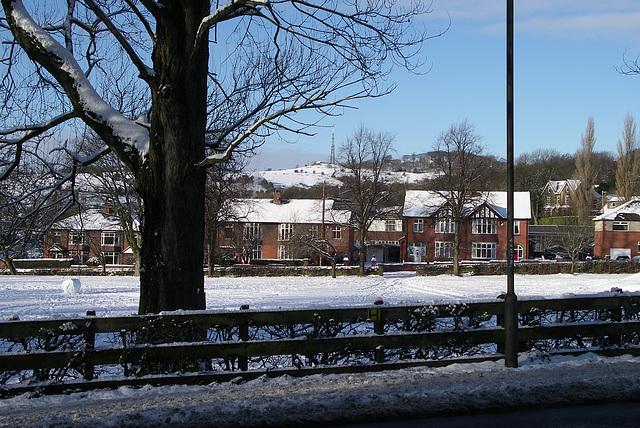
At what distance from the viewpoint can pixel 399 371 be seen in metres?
8.46

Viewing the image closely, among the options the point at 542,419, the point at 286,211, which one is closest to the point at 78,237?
the point at 542,419

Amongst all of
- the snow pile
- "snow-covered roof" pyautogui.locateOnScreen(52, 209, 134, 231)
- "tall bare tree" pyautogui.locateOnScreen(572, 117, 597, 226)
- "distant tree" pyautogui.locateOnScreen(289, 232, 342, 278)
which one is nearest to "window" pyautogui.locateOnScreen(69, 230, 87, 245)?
"snow-covered roof" pyautogui.locateOnScreen(52, 209, 134, 231)

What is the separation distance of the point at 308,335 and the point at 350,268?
4848cm

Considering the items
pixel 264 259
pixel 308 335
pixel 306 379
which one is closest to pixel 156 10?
pixel 308 335

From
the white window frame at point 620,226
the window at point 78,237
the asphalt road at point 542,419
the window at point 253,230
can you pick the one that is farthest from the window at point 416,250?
the asphalt road at point 542,419

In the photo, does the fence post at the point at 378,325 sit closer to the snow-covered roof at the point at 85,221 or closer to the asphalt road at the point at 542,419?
the asphalt road at the point at 542,419

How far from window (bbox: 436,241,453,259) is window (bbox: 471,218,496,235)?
4.55 meters

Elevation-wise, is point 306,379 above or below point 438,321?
below

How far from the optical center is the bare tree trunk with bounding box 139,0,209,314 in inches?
Answer: 351

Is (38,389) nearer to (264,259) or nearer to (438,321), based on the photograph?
(438,321)

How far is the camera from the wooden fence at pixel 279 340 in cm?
752

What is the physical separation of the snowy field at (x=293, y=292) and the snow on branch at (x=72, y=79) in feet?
42.2

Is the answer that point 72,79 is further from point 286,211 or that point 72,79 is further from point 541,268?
point 286,211

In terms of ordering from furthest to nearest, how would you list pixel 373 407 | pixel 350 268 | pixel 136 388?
1. pixel 350 268
2. pixel 136 388
3. pixel 373 407
